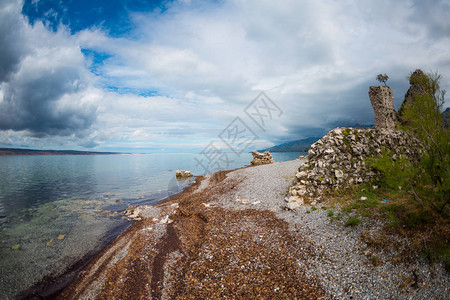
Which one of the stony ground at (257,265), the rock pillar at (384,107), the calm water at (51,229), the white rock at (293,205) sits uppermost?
the rock pillar at (384,107)

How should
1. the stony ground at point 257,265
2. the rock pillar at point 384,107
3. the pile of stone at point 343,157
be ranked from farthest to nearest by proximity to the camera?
1. the rock pillar at point 384,107
2. the pile of stone at point 343,157
3. the stony ground at point 257,265

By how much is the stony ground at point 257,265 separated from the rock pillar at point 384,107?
14.6 m

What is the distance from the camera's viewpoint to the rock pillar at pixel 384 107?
19344 millimetres

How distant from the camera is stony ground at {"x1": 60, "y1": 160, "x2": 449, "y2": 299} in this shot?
5.73 m

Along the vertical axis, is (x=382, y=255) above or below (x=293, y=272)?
above

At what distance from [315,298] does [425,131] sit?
6.95 meters

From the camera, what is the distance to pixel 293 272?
23.0 feet

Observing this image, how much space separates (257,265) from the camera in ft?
24.8

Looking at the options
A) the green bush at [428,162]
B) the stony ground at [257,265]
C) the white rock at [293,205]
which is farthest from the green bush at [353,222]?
the white rock at [293,205]

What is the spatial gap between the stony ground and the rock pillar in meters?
14.6

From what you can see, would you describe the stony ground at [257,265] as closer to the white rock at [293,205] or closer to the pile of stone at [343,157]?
the white rock at [293,205]

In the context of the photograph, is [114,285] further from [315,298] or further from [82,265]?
[315,298]

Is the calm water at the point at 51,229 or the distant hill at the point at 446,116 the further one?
the calm water at the point at 51,229

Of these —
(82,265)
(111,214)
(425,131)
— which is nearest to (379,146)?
(425,131)
